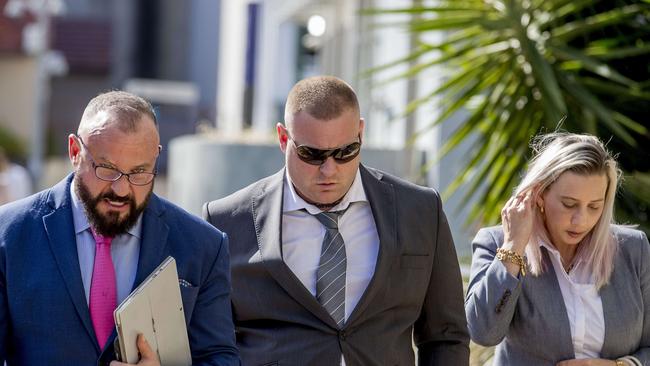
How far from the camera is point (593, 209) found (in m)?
4.26

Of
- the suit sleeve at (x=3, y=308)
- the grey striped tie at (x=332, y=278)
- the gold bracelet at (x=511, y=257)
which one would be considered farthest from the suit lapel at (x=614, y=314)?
the suit sleeve at (x=3, y=308)

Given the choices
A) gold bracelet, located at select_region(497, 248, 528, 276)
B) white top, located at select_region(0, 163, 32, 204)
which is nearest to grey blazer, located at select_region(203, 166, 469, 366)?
gold bracelet, located at select_region(497, 248, 528, 276)

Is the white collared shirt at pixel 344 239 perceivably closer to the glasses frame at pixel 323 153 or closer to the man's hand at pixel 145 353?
the glasses frame at pixel 323 153

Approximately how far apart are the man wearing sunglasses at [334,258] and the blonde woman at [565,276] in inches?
7.9

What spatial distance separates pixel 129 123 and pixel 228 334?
69 centimetres

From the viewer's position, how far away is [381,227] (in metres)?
4.32

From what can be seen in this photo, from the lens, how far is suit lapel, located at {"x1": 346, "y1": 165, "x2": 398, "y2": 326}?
166 inches

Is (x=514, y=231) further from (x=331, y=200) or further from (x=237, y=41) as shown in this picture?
(x=237, y=41)

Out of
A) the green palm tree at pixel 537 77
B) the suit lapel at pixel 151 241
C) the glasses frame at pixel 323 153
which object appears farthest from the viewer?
the green palm tree at pixel 537 77

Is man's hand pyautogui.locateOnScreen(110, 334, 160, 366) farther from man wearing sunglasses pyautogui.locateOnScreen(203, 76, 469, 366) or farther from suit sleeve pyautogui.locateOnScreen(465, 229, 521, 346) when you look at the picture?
suit sleeve pyautogui.locateOnScreen(465, 229, 521, 346)

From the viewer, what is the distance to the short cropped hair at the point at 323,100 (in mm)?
4188

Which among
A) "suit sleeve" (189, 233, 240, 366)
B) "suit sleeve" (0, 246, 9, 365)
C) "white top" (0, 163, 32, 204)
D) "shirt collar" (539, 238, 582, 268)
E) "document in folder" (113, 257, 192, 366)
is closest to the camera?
"document in folder" (113, 257, 192, 366)

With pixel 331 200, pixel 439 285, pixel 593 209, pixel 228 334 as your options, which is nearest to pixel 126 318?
pixel 228 334

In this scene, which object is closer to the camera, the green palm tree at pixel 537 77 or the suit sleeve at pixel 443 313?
the suit sleeve at pixel 443 313
